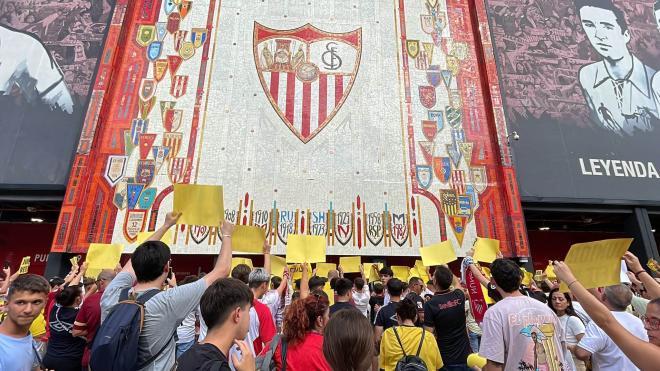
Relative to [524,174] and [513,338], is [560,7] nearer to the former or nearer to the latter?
[524,174]

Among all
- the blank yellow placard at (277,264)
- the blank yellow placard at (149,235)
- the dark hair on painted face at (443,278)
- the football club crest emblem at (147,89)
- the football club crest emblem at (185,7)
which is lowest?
the dark hair on painted face at (443,278)

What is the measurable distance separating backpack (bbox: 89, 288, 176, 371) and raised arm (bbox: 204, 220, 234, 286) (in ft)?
1.35

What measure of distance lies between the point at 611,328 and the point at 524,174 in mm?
12238

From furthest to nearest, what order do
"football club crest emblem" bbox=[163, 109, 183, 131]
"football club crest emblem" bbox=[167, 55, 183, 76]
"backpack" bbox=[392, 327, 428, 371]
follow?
"football club crest emblem" bbox=[167, 55, 183, 76]
"football club crest emblem" bbox=[163, 109, 183, 131]
"backpack" bbox=[392, 327, 428, 371]

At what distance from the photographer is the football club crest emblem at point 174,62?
507 inches

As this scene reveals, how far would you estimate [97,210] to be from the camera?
36.4 ft

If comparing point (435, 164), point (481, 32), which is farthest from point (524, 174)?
point (481, 32)

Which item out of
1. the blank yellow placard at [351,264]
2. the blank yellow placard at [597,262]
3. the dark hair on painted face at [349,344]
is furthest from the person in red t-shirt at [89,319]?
the blank yellow placard at [351,264]

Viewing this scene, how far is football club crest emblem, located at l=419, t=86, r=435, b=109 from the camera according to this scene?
43.4 ft

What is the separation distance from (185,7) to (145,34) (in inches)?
66.9

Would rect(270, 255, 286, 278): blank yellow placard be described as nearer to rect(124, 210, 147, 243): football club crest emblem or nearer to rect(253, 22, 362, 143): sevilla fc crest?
rect(124, 210, 147, 243): football club crest emblem

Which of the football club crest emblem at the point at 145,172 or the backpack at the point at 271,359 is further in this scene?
the football club crest emblem at the point at 145,172

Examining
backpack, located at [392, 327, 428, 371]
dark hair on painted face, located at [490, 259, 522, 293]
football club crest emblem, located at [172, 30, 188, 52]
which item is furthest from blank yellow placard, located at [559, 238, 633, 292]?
football club crest emblem, located at [172, 30, 188, 52]

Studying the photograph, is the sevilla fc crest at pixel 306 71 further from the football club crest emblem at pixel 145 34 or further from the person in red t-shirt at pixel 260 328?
the person in red t-shirt at pixel 260 328
